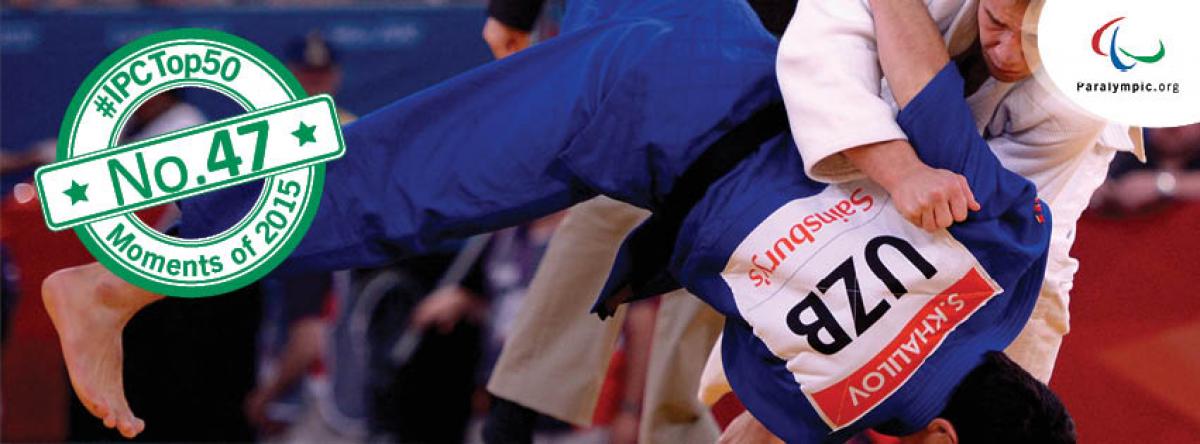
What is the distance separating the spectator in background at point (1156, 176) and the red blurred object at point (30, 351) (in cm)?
170

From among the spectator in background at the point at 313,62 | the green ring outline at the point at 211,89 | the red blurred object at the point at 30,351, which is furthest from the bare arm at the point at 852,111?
the red blurred object at the point at 30,351

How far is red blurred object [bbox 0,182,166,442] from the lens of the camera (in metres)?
3.01

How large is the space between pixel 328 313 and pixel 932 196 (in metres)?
2.12

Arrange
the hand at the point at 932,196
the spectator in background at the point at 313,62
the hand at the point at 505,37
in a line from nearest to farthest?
the hand at the point at 932,196
the hand at the point at 505,37
the spectator in background at the point at 313,62

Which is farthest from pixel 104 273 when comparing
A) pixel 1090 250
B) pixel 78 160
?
pixel 1090 250

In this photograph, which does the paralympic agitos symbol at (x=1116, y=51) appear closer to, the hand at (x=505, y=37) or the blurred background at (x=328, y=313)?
the blurred background at (x=328, y=313)

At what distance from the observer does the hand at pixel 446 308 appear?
3.17 meters

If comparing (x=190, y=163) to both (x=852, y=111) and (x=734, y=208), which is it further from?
(x=852, y=111)

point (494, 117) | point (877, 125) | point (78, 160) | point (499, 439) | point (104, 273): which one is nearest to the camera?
point (877, 125)

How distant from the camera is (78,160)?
208 centimetres

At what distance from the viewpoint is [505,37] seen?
2.24 metres

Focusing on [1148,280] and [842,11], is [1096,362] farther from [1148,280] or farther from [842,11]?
[842,11]

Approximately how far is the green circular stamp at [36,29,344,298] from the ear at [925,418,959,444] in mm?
738

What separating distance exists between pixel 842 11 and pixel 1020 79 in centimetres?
20
